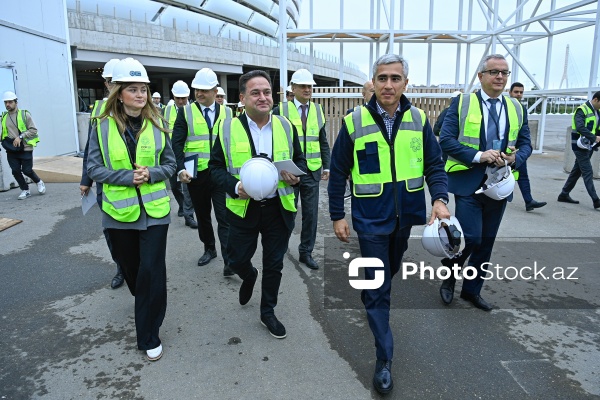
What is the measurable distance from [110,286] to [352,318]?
252cm

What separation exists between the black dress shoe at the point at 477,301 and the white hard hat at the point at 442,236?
1.40 meters

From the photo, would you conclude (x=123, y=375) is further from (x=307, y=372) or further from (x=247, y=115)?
(x=247, y=115)

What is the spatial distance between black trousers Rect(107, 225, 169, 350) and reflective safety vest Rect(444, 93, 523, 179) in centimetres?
263

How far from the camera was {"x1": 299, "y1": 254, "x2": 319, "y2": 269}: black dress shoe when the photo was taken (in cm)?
518

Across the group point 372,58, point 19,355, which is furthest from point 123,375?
point 372,58

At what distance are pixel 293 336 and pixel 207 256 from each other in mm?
2058

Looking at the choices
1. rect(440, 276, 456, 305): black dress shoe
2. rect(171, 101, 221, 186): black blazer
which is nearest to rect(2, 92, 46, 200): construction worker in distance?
rect(171, 101, 221, 186): black blazer

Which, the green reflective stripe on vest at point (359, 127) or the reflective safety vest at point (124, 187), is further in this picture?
the reflective safety vest at point (124, 187)

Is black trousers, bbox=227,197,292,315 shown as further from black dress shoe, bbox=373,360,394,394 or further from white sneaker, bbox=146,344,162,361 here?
black dress shoe, bbox=373,360,394,394

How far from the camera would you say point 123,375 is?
308cm

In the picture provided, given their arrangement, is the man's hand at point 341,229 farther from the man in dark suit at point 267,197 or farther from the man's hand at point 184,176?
the man's hand at point 184,176

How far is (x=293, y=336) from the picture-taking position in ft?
11.9

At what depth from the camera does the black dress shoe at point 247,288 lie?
390 centimetres

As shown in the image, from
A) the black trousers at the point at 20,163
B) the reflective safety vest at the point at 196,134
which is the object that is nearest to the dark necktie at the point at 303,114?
the reflective safety vest at the point at 196,134
